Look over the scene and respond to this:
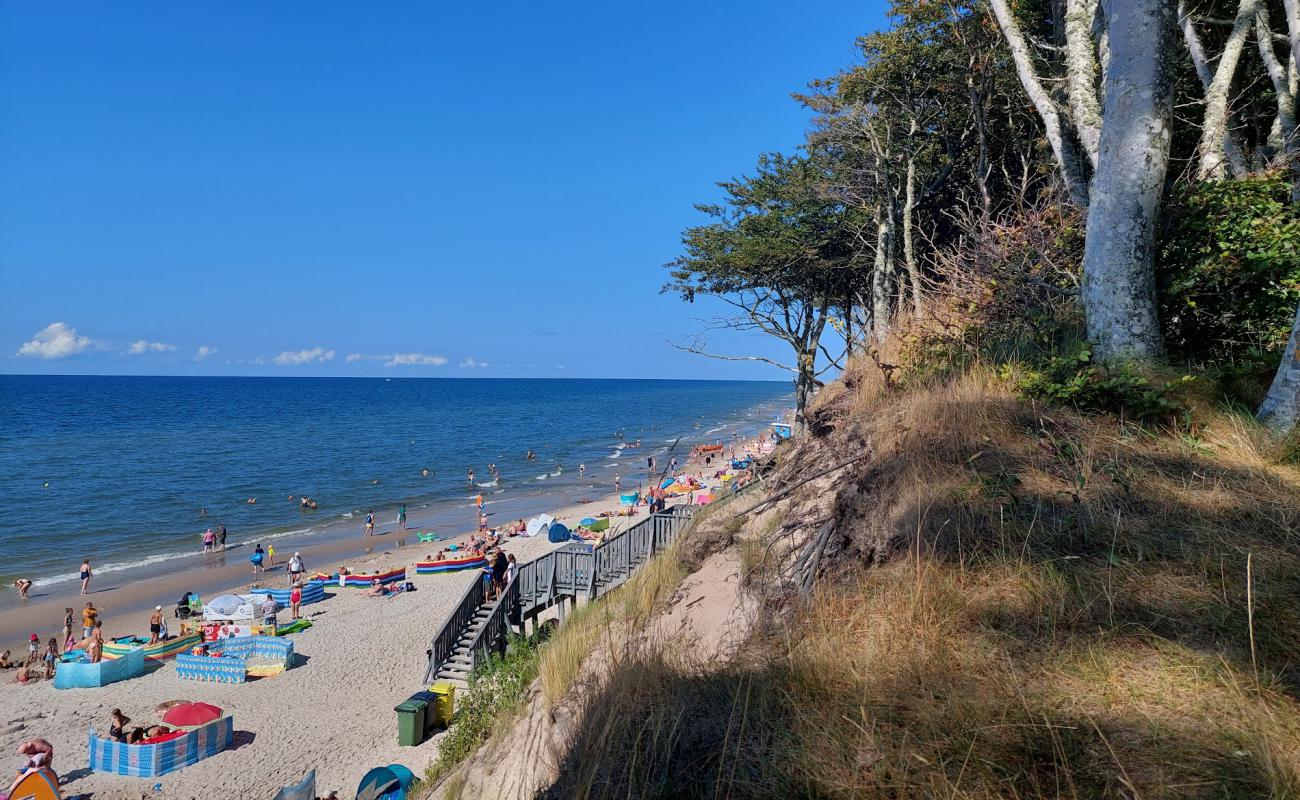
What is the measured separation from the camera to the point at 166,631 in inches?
755

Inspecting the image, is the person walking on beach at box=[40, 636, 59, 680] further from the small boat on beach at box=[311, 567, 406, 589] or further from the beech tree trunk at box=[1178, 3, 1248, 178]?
the beech tree trunk at box=[1178, 3, 1248, 178]

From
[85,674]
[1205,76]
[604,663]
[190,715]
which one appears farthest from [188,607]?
[1205,76]

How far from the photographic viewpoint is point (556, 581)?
15.1 meters

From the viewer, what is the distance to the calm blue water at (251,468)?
31.3 m

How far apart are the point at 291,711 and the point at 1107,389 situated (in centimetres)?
1657

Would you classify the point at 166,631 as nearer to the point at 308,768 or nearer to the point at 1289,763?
the point at 308,768

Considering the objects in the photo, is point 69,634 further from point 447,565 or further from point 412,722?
point 412,722

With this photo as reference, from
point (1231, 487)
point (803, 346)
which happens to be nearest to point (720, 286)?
point (803, 346)

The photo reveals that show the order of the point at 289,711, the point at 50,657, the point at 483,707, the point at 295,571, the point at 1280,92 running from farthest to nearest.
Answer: the point at 295,571, the point at 50,657, the point at 289,711, the point at 483,707, the point at 1280,92

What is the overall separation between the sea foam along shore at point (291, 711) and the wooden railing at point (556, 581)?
2101 millimetres

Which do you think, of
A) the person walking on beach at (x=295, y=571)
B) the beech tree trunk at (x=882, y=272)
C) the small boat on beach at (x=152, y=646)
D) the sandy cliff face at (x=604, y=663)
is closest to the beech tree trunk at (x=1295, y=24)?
the beech tree trunk at (x=882, y=272)

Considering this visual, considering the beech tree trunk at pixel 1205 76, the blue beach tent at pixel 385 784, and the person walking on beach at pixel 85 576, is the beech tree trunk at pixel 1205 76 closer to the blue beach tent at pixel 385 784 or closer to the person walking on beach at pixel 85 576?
the blue beach tent at pixel 385 784

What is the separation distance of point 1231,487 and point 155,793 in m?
15.5

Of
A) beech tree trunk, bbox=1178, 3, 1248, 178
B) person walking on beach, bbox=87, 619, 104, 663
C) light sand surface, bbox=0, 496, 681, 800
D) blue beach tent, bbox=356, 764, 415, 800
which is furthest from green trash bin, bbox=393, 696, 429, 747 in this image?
beech tree trunk, bbox=1178, 3, 1248, 178
